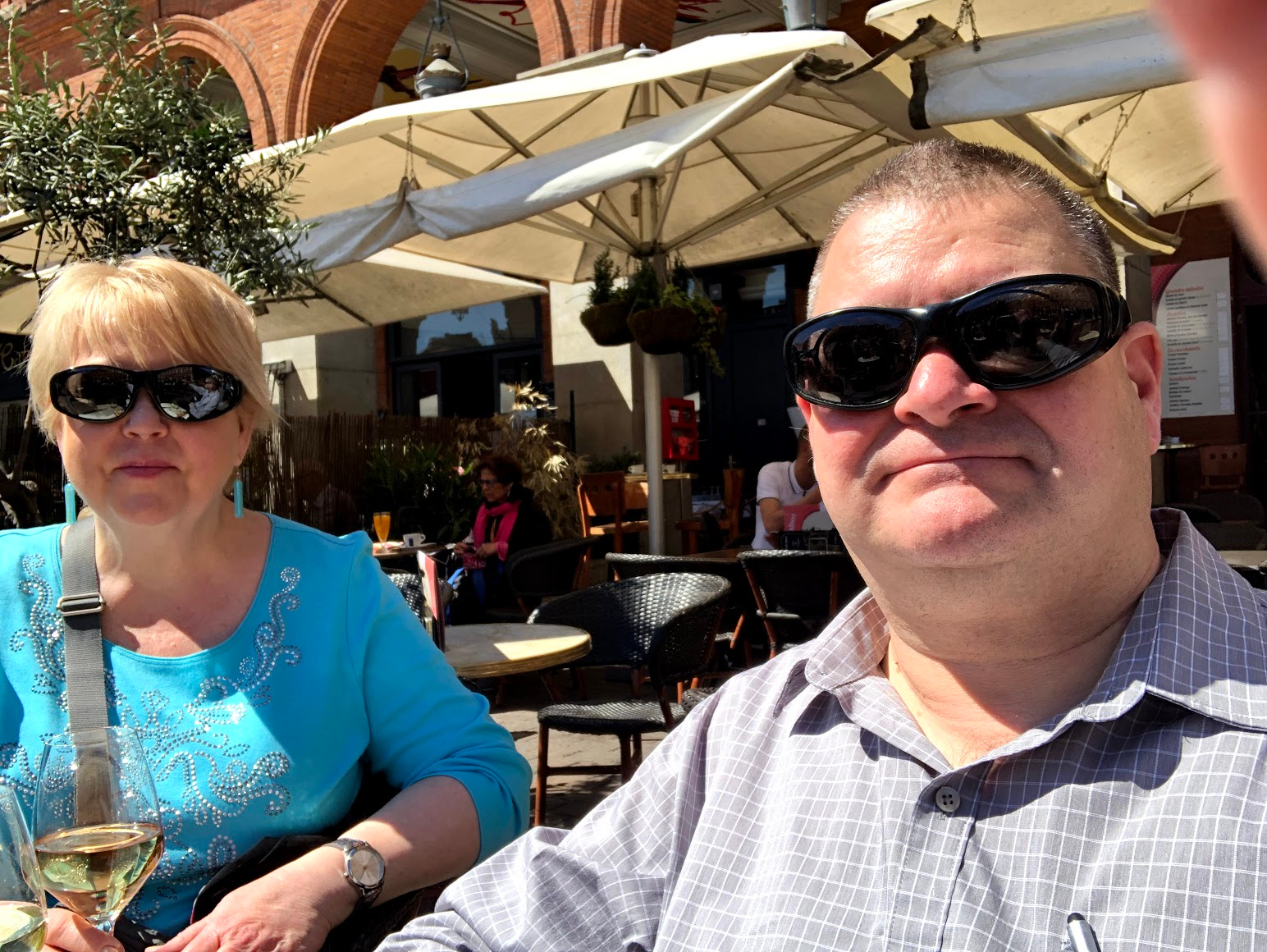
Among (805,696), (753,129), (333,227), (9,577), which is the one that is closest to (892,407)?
(805,696)

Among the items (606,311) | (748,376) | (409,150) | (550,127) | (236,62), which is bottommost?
(748,376)

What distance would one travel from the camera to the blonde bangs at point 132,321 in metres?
2.19

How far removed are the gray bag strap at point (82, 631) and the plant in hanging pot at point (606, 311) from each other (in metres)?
4.90

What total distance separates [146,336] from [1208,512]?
22.4ft

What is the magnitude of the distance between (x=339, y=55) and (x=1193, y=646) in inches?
480

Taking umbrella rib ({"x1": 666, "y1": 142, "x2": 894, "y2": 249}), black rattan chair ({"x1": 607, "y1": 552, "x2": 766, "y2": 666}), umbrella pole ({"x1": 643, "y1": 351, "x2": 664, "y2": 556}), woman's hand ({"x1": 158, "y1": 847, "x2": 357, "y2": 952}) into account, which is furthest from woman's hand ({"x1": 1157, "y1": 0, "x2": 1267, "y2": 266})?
umbrella pole ({"x1": 643, "y1": 351, "x2": 664, "y2": 556})

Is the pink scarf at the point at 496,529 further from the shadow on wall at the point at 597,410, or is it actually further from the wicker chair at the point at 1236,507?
the wicker chair at the point at 1236,507

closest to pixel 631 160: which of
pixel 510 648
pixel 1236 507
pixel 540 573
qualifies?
pixel 510 648

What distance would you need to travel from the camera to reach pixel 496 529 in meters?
8.25

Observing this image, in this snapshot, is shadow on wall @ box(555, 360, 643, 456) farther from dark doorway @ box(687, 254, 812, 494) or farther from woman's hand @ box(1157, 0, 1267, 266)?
woman's hand @ box(1157, 0, 1267, 266)

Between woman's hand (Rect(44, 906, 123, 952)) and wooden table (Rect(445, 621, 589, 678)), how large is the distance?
211 cm

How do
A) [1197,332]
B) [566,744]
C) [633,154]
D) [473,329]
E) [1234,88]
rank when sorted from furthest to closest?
[473,329] → [1197,332] → [566,744] → [633,154] → [1234,88]

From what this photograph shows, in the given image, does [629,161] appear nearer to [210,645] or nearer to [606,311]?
[606,311]

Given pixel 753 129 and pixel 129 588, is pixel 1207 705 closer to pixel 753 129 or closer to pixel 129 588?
pixel 129 588
